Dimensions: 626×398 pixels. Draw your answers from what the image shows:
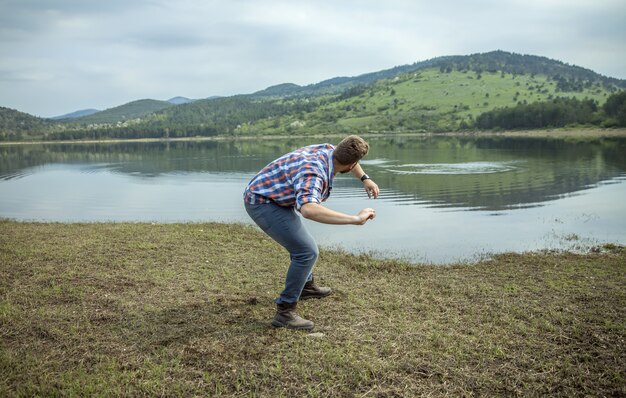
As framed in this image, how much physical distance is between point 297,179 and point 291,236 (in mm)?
863

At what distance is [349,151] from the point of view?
18.4 feet

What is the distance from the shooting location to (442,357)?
5.31 m

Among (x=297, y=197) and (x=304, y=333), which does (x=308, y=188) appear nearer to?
(x=297, y=197)

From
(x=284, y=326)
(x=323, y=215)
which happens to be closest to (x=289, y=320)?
(x=284, y=326)

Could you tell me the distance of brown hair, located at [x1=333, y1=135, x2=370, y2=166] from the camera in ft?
18.4

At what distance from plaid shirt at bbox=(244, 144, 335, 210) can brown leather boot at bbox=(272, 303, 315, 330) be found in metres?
1.47

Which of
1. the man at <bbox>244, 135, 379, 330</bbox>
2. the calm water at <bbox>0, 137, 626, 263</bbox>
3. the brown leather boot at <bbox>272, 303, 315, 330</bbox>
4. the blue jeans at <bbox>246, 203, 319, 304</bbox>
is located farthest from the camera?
the calm water at <bbox>0, 137, 626, 263</bbox>

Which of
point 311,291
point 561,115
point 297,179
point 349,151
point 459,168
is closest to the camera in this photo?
point 297,179

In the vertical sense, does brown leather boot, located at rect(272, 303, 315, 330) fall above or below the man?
below

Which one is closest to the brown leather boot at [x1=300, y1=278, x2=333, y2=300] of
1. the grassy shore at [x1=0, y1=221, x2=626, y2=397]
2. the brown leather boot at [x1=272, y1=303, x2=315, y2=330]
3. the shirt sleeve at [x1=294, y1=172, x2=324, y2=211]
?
the grassy shore at [x1=0, y1=221, x2=626, y2=397]

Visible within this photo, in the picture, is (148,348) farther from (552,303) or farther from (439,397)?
(552,303)

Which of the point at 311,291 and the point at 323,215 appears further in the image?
the point at 311,291

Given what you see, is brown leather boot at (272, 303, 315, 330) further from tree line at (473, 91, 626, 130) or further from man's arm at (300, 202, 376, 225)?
tree line at (473, 91, 626, 130)

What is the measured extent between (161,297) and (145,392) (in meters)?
3.01
